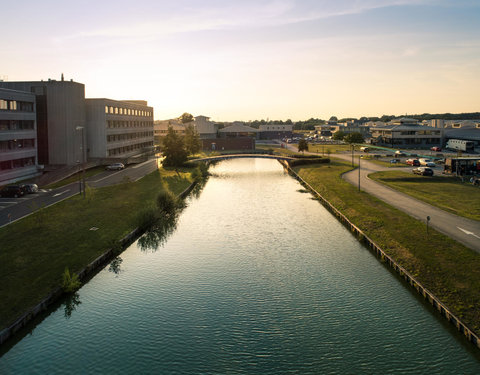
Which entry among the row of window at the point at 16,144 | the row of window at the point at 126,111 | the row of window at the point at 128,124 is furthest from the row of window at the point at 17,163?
the row of window at the point at 126,111

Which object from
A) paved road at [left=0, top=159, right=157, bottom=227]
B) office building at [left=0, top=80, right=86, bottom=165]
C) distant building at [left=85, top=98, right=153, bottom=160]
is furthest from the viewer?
distant building at [left=85, top=98, right=153, bottom=160]

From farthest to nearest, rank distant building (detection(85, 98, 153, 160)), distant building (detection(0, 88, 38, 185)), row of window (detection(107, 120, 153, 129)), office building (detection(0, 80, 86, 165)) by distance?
row of window (detection(107, 120, 153, 129))
distant building (detection(85, 98, 153, 160))
office building (detection(0, 80, 86, 165))
distant building (detection(0, 88, 38, 185))

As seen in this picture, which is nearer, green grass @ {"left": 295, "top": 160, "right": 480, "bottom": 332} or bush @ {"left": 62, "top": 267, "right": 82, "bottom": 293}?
green grass @ {"left": 295, "top": 160, "right": 480, "bottom": 332}

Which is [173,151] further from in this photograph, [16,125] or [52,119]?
[16,125]

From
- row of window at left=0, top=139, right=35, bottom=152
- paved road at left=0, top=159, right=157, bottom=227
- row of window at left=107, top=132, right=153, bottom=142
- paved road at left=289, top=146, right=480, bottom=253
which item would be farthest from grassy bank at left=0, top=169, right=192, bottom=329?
row of window at left=107, top=132, right=153, bottom=142

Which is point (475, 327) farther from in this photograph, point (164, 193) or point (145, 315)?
point (164, 193)

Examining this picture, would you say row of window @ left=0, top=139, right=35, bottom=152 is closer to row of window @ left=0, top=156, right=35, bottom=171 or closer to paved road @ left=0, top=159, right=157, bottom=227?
row of window @ left=0, top=156, right=35, bottom=171
